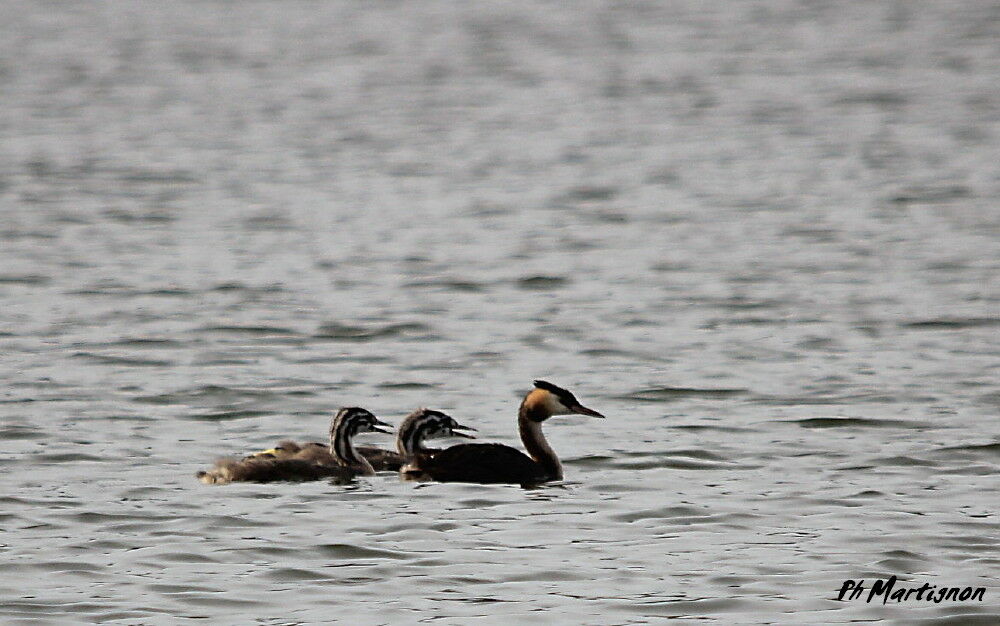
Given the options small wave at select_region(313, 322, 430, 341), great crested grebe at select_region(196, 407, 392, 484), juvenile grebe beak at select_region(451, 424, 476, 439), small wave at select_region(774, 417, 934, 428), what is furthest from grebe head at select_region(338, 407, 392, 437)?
small wave at select_region(313, 322, 430, 341)

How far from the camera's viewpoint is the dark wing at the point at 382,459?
1279cm

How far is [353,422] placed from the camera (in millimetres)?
12602

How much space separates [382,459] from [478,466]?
0.83 metres

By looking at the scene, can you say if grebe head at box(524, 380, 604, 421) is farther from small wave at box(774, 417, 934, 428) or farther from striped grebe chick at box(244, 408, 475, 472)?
small wave at box(774, 417, 934, 428)

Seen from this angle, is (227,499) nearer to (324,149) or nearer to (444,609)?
(444,609)

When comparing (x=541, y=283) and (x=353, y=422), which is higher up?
(x=353, y=422)

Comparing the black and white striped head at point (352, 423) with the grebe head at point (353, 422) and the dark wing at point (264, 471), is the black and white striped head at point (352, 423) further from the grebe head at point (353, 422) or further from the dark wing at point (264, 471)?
the dark wing at point (264, 471)

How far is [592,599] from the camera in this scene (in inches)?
385

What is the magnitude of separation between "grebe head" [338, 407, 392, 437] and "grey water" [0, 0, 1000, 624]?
1.59ft

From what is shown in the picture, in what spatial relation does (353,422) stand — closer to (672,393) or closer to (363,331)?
(672,393)

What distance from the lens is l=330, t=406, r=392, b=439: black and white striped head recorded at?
12.5m

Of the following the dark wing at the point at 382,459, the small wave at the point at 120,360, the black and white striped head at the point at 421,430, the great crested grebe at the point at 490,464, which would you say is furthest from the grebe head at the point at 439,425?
the small wave at the point at 120,360

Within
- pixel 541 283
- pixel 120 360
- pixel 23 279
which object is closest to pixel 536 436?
pixel 120 360

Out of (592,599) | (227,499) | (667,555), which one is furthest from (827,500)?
(227,499)
